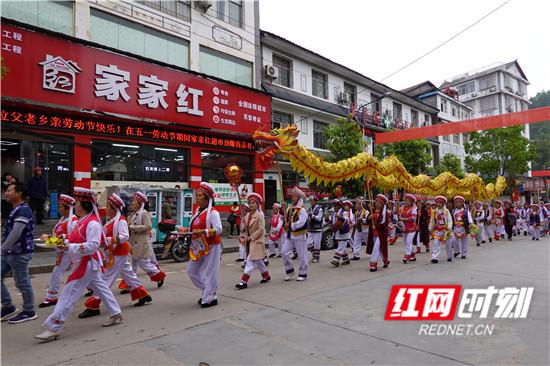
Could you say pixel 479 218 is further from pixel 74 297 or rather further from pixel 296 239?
pixel 74 297

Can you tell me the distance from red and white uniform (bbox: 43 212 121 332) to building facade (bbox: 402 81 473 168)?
33006 millimetres

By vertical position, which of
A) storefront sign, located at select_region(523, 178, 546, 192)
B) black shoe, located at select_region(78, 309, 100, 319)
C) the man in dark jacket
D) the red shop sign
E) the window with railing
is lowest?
black shoe, located at select_region(78, 309, 100, 319)

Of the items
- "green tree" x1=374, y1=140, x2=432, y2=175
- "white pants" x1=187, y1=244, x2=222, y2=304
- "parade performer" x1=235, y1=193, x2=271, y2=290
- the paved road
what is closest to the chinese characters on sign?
the paved road

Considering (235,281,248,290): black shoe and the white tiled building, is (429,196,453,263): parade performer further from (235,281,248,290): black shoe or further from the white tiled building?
the white tiled building

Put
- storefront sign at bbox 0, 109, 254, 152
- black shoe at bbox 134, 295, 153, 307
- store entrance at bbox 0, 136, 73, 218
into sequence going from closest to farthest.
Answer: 1. black shoe at bbox 134, 295, 153, 307
2. storefront sign at bbox 0, 109, 254, 152
3. store entrance at bbox 0, 136, 73, 218

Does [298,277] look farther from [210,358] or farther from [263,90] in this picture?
[263,90]

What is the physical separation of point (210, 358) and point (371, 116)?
2341 centimetres

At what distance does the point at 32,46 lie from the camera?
11414 mm

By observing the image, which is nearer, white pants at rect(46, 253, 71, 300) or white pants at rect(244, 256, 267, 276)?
white pants at rect(46, 253, 71, 300)

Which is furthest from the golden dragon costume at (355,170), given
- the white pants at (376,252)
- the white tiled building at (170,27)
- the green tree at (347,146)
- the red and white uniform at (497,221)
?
the white tiled building at (170,27)

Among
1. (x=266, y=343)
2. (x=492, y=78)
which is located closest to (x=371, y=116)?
(x=266, y=343)

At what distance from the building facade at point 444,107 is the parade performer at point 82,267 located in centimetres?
3293

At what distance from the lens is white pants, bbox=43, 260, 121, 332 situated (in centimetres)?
427

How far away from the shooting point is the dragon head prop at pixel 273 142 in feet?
26.8
